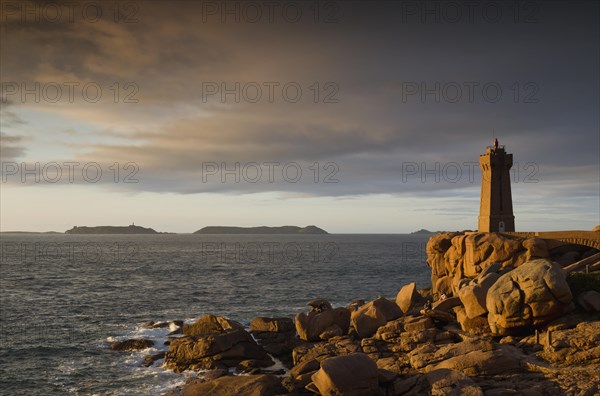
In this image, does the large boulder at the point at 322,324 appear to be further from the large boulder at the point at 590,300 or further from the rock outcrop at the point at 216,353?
the large boulder at the point at 590,300

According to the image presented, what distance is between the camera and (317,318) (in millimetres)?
34500

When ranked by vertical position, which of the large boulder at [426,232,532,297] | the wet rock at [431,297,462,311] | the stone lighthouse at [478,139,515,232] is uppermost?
the stone lighthouse at [478,139,515,232]

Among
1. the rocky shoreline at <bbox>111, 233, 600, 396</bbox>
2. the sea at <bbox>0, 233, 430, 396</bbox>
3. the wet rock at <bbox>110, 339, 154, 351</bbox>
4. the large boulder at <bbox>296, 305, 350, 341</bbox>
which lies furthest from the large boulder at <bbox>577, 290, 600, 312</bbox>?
the wet rock at <bbox>110, 339, 154, 351</bbox>

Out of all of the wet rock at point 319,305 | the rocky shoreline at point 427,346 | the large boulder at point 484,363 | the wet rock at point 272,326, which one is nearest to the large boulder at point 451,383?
the rocky shoreline at point 427,346

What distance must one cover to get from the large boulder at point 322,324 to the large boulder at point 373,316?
1.61 metres

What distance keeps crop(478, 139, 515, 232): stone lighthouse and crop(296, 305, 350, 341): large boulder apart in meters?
27.8

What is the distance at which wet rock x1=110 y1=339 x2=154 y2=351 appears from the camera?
36.7 meters

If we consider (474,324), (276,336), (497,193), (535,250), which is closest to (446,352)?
(474,324)

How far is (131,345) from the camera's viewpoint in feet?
122

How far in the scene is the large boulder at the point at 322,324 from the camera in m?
33.9

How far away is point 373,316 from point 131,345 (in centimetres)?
1912

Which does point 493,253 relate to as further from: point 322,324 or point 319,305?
point 322,324

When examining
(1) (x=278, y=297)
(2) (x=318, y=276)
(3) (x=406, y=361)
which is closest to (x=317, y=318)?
(3) (x=406, y=361)

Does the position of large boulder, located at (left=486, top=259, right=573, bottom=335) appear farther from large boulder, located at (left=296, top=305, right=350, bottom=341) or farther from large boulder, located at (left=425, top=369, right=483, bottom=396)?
large boulder, located at (left=296, top=305, right=350, bottom=341)
